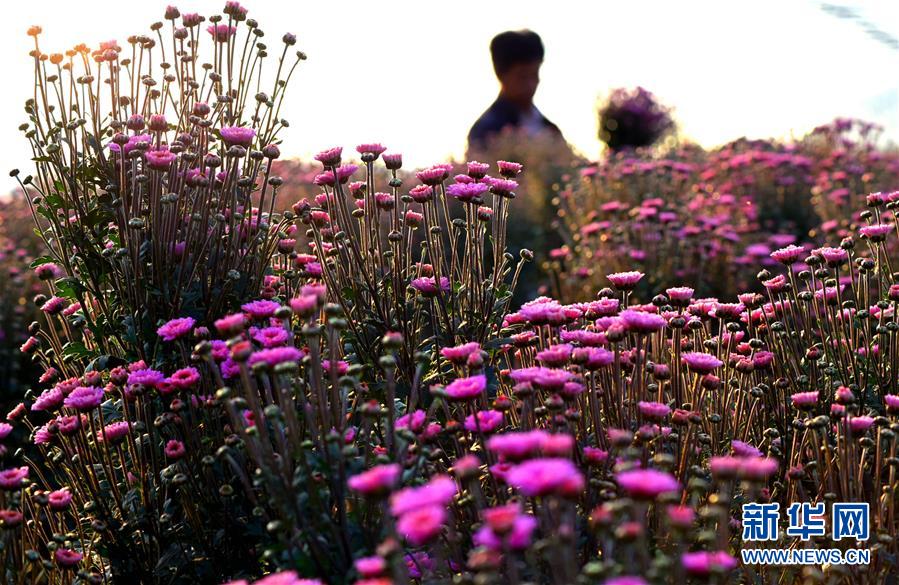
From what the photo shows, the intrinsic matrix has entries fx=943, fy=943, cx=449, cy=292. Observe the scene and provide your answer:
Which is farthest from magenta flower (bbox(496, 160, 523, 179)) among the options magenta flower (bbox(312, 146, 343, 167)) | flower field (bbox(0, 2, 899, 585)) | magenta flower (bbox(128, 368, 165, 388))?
magenta flower (bbox(128, 368, 165, 388))

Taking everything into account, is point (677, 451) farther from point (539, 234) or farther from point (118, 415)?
point (539, 234)

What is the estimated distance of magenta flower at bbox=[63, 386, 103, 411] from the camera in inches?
109

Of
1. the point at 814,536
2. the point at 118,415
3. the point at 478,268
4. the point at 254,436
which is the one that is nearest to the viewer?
the point at 254,436

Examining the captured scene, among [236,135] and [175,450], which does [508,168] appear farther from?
[175,450]

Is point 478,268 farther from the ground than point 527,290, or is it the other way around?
point 478,268

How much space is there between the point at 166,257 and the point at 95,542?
38.7 inches

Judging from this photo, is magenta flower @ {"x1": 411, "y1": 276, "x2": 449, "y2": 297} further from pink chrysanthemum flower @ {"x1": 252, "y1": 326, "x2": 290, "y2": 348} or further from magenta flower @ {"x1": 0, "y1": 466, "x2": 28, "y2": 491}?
magenta flower @ {"x1": 0, "y1": 466, "x2": 28, "y2": 491}

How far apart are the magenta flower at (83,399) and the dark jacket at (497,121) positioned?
40.5ft

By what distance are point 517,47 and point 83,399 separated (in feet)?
41.9

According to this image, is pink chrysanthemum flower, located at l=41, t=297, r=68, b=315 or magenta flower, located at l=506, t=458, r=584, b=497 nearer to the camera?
magenta flower, located at l=506, t=458, r=584, b=497

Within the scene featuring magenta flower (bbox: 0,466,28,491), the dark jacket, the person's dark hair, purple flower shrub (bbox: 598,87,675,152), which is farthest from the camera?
purple flower shrub (bbox: 598,87,675,152)

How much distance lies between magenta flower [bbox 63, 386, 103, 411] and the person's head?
12.6 m

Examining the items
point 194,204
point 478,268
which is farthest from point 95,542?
point 478,268

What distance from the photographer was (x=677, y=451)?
2967mm
